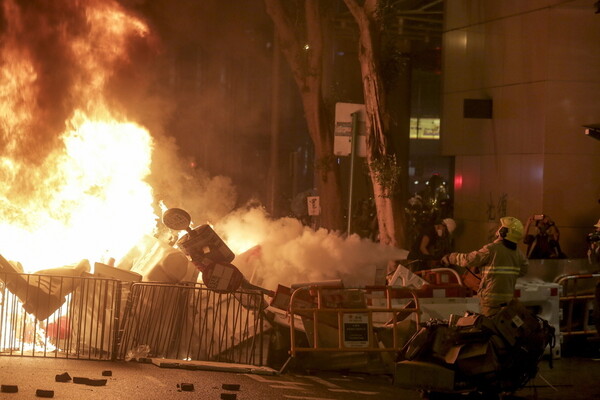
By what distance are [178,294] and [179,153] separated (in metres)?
18.7

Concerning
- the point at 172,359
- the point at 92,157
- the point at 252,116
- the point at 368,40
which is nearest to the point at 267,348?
the point at 172,359

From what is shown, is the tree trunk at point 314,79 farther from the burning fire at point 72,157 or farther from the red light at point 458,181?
the burning fire at point 72,157

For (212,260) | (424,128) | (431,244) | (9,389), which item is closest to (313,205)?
(431,244)

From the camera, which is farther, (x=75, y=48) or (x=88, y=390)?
(x=75, y=48)

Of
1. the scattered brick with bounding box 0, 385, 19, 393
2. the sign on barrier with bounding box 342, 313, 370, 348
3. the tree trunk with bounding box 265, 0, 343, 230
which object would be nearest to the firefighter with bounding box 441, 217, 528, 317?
the sign on barrier with bounding box 342, 313, 370, 348

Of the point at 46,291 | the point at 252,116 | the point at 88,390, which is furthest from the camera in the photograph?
the point at 252,116

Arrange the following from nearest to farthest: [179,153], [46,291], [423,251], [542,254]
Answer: [46,291], [423,251], [542,254], [179,153]

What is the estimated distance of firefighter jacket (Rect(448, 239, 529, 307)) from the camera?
930 cm

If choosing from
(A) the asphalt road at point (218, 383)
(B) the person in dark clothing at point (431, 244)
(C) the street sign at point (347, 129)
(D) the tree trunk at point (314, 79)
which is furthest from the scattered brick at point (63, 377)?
(D) the tree trunk at point (314, 79)

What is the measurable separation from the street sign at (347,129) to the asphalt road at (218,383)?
4.92 metres

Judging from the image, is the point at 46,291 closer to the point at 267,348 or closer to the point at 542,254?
the point at 267,348

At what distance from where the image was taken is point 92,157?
46.9 ft

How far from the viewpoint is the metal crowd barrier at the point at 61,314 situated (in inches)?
420

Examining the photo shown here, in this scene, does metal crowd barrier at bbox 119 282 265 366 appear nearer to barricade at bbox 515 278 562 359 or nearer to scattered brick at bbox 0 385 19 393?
scattered brick at bbox 0 385 19 393
